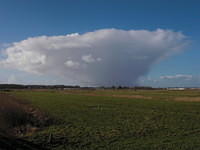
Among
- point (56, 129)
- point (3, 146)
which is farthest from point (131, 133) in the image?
point (3, 146)

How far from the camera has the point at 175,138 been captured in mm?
14062

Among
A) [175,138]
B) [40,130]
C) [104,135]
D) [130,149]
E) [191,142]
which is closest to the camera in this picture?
[130,149]

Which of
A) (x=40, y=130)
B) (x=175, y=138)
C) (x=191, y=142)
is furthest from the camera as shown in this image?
(x=40, y=130)

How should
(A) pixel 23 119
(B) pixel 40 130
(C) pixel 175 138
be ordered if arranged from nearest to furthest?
(C) pixel 175 138 → (B) pixel 40 130 → (A) pixel 23 119

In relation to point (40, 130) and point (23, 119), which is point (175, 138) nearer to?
point (40, 130)

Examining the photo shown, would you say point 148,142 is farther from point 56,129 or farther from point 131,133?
point 56,129

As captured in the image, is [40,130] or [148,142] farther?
[40,130]

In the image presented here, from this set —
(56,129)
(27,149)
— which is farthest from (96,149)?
(56,129)

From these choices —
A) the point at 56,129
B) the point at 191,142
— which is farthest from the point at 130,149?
the point at 56,129

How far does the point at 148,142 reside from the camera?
512 inches

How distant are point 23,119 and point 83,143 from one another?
9.57 meters

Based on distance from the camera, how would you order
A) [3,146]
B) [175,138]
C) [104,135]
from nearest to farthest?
[3,146] < [175,138] < [104,135]

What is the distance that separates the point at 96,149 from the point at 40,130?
6.80m

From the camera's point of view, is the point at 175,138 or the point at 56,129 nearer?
the point at 175,138
